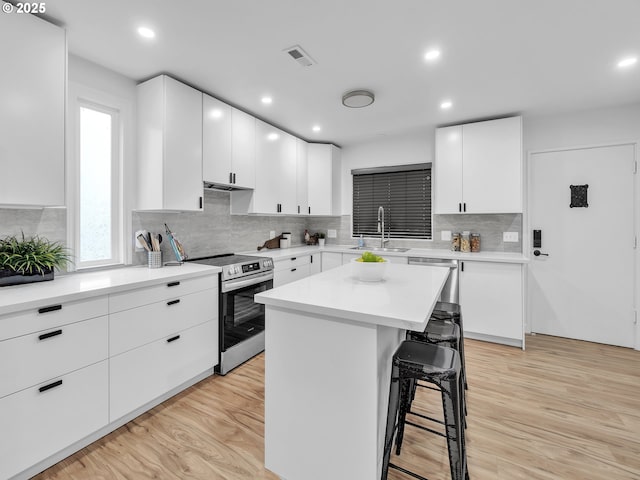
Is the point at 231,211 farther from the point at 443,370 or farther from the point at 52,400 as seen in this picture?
the point at 443,370

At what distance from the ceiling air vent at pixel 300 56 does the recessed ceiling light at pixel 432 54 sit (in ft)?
2.74

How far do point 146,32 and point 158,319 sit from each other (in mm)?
1897

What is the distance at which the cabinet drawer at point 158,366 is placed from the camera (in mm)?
1925

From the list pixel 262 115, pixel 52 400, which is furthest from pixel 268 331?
pixel 262 115

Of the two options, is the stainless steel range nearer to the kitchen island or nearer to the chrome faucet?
the kitchen island

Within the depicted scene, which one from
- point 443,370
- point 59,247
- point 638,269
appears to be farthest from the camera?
point 638,269

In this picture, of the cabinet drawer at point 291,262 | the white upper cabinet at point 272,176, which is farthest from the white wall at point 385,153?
the cabinet drawer at point 291,262

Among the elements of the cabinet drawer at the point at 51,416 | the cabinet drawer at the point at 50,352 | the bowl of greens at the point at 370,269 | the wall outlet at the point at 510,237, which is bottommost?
the cabinet drawer at the point at 51,416

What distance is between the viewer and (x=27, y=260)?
6.04ft

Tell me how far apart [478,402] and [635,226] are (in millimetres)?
2645

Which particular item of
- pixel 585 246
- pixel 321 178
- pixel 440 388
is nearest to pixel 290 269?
pixel 321 178

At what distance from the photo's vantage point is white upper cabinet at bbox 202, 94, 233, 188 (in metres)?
2.83

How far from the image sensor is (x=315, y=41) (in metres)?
2.09

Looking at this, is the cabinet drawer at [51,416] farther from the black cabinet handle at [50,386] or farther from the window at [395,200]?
the window at [395,200]
